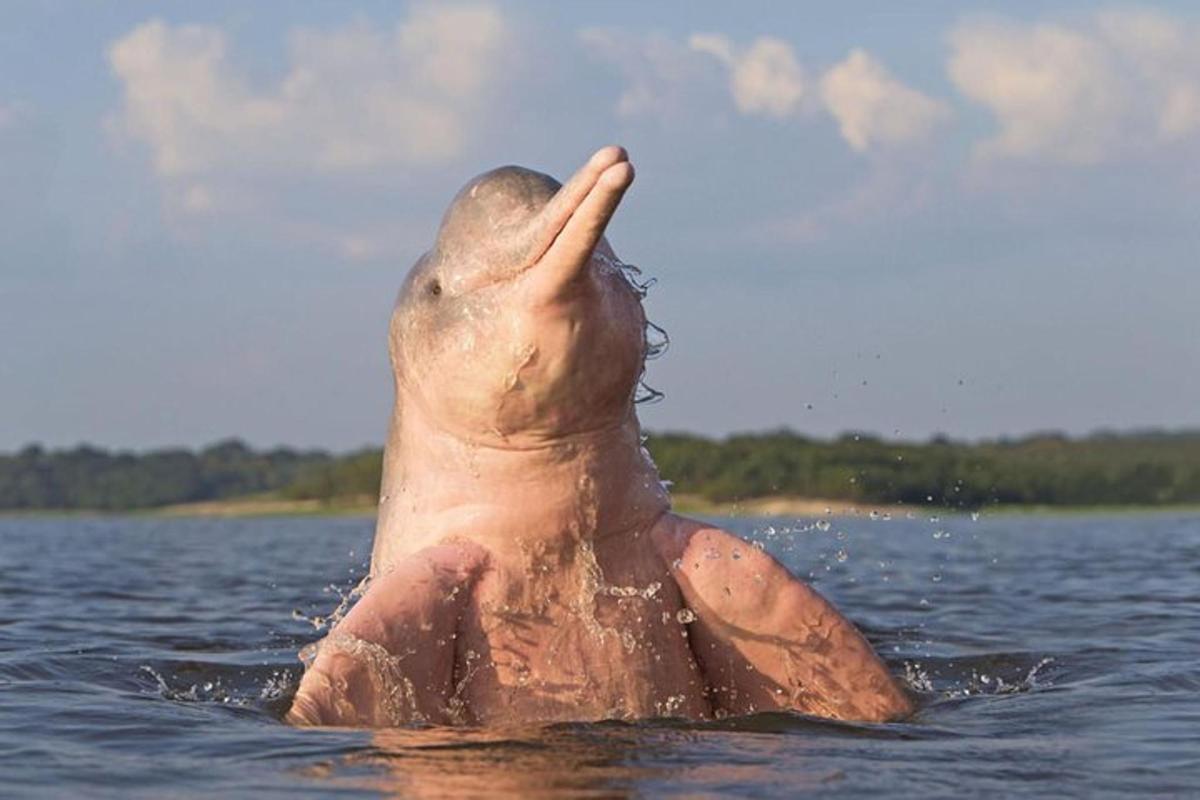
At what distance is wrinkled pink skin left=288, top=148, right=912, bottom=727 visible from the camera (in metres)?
7.22

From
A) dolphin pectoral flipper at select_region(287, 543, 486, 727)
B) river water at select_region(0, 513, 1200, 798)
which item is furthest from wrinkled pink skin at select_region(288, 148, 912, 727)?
river water at select_region(0, 513, 1200, 798)

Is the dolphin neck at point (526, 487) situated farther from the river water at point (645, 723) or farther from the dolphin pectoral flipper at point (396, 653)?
the river water at point (645, 723)

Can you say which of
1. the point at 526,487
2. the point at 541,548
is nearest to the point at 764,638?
the point at 541,548

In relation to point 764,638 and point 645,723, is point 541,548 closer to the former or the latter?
point 645,723

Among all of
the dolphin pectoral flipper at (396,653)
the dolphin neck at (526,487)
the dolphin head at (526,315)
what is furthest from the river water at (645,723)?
the dolphin head at (526,315)

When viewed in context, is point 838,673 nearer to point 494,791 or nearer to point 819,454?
point 494,791

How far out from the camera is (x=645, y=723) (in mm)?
7641

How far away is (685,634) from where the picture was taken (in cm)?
810

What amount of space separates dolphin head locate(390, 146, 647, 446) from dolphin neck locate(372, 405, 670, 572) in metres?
0.08

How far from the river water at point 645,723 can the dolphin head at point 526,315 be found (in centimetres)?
124

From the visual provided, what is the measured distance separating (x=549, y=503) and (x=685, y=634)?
0.93 m

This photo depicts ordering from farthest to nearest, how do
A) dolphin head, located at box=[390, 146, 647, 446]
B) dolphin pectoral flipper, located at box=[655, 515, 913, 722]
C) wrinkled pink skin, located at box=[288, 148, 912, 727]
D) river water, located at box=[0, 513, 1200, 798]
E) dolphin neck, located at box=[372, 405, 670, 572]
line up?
dolphin pectoral flipper, located at box=[655, 515, 913, 722]
dolphin neck, located at box=[372, 405, 670, 572]
wrinkled pink skin, located at box=[288, 148, 912, 727]
dolphin head, located at box=[390, 146, 647, 446]
river water, located at box=[0, 513, 1200, 798]

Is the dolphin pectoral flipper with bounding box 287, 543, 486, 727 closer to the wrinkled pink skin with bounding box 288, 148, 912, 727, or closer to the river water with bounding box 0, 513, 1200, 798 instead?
the wrinkled pink skin with bounding box 288, 148, 912, 727

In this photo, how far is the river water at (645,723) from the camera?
6699 mm
